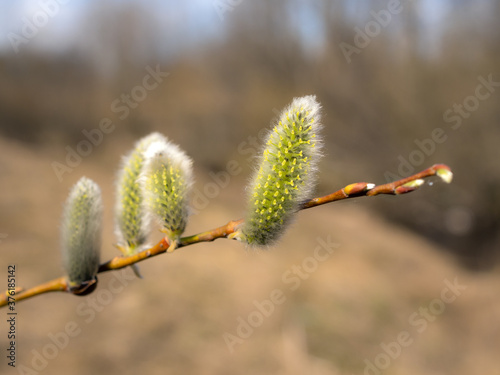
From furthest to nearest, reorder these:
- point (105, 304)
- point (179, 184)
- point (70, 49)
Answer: point (70, 49) → point (105, 304) → point (179, 184)

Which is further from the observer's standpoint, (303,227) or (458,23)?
(303,227)

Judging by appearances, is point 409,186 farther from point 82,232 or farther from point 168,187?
point 82,232

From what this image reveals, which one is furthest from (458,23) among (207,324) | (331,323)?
(207,324)

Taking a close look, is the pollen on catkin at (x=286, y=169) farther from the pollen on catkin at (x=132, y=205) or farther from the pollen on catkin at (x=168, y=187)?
the pollen on catkin at (x=132, y=205)

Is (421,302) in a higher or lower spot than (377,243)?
lower

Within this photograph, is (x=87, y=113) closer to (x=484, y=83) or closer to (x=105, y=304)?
(x=105, y=304)

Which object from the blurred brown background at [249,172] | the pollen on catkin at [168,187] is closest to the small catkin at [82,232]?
the pollen on catkin at [168,187]
